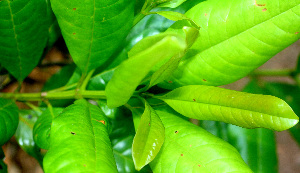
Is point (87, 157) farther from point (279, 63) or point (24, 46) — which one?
point (279, 63)

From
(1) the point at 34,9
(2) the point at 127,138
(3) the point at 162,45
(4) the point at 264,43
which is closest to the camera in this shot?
(3) the point at 162,45

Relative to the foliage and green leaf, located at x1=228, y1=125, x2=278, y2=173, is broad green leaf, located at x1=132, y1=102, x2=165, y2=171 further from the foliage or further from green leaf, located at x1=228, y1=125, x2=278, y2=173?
green leaf, located at x1=228, y1=125, x2=278, y2=173

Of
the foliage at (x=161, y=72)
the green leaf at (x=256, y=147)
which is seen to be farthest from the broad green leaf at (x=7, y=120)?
the green leaf at (x=256, y=147)

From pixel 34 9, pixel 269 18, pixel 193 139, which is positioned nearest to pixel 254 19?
pixel 269 18

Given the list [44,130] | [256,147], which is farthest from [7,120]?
[256,147]

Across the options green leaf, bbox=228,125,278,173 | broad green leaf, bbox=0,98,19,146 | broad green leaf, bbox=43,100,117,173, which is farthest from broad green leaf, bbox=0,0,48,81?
green leaf, bbox=228,125,278,173

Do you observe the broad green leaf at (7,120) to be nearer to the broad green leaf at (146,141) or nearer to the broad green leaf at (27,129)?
the broad green leaf at (27,129)
